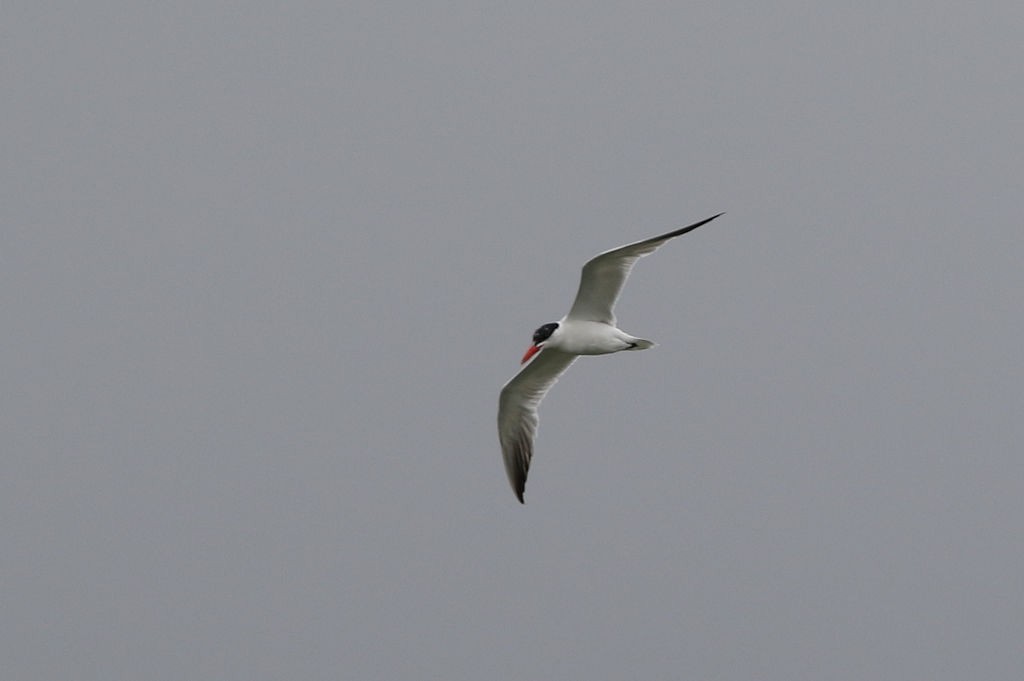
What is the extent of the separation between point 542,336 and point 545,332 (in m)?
0.12

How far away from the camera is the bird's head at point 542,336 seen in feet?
67.7

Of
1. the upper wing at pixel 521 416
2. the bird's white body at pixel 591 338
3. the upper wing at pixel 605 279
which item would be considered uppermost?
the upper wing at pixel 605 279

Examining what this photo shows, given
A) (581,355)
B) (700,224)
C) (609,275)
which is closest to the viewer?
(700,224)

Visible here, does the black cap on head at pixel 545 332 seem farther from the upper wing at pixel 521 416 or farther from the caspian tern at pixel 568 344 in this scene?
the upper wing at pixel 521 416

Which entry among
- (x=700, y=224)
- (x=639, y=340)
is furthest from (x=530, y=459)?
(x=700, y=224)

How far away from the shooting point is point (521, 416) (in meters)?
22.3

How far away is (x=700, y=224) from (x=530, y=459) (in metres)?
6.39

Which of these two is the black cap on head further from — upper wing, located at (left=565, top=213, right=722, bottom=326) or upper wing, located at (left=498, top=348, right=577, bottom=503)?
upper wing, located at (left=498, top=348, right=577, bottom=503)

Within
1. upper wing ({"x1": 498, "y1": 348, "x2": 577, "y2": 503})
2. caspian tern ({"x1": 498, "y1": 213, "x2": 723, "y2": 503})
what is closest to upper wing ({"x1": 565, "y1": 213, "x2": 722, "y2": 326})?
caspian tern ({"x1": 498, "y1": 213, "x2": 723, "y2": 503})

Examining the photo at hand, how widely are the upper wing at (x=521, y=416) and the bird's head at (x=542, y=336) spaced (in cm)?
106

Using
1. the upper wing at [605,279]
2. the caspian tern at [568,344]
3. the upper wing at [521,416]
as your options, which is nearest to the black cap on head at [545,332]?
the caspian tern at [568,344]

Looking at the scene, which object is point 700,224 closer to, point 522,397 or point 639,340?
point 639,340

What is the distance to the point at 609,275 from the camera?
1958 centimetres

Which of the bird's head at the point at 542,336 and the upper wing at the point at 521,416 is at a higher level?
the bird's head at the point at 542,336
